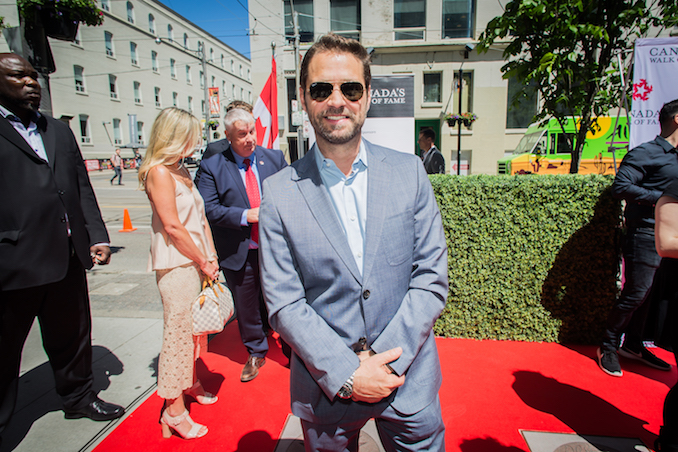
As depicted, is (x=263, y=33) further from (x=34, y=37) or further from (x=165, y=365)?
(x=165, y=365)

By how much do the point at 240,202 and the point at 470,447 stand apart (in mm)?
2505

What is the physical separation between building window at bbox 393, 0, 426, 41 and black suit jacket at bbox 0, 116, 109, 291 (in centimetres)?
2043

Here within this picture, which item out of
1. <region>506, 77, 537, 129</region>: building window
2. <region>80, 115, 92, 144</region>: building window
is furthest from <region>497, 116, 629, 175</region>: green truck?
<region>80, 115, 92, 144</region>: building window

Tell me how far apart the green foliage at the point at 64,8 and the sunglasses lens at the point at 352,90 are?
4.26 m

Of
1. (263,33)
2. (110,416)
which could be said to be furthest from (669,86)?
(263,33)

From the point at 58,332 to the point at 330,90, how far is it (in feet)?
8.36

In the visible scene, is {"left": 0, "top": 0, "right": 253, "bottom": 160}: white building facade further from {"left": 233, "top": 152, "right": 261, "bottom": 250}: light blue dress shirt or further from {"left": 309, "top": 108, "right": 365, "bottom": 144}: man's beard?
{"left": 309, "top": 108, "right": 365, "bottom": 144}: man's beard

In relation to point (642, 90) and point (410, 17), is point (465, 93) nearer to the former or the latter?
point (410, 17)

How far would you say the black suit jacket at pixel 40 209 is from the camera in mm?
A: 2146

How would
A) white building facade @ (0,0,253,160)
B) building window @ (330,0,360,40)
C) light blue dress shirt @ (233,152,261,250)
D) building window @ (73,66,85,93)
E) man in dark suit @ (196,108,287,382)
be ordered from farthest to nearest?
building window @ (73,66,85,93) < white building facade @ (0,0,253,160) < building window @ (330,0,360,40) < light blue dress shirt @ (233,152,261,250) < man in dark suit @ (196,108,287,382)

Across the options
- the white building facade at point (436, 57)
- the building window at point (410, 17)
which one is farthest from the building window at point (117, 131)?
the building window at point (410, 17)

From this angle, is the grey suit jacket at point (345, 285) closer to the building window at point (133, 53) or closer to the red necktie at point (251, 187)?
the red necktie at point (251, 187)

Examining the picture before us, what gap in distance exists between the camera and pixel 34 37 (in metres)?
3.82

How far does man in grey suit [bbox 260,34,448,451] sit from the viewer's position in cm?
134
